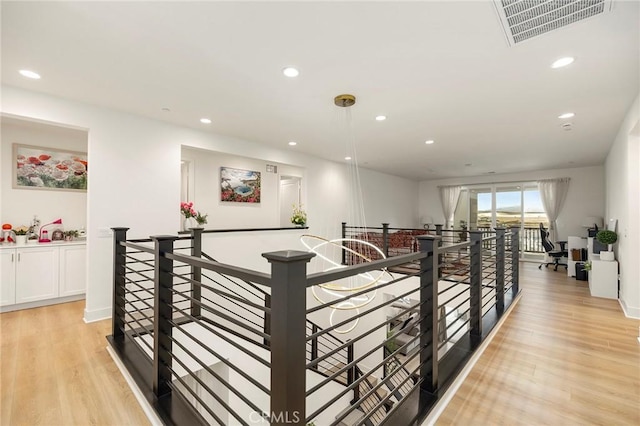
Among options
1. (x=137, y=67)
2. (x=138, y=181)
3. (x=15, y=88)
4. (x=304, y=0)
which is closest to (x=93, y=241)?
(x=138, y=181)

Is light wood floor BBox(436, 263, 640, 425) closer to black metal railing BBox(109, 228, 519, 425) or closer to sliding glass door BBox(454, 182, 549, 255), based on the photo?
black metal railing BBox(109, 228, 519, 425)

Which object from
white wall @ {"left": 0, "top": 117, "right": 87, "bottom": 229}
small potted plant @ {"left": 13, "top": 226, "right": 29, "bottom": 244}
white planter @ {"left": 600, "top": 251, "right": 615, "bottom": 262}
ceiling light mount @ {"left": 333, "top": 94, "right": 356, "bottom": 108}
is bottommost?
white planter @ {"left": 600, "top": 251, "right": 615, "bottom": 262}

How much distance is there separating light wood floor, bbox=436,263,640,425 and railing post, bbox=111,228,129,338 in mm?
2806

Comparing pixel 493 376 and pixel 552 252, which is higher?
pixel 552 252

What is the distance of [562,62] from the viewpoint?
2.50 metres

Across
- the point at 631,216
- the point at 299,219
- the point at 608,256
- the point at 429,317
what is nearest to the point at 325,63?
the point at 429,317

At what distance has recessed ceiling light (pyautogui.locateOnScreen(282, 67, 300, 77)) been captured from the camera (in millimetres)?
2629

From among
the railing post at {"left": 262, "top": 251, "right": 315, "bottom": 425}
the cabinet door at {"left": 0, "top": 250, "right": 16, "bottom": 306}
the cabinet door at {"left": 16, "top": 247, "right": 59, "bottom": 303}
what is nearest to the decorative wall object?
the cabinet door at {"left": 16, "top": 247, "right": 59, "bottom": 303}

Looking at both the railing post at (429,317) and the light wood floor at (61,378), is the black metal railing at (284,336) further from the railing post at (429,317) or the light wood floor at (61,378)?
the light wood floor at (61,378)

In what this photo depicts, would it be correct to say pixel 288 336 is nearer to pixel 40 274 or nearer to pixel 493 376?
pixel 493 376

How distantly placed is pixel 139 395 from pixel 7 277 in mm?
3195

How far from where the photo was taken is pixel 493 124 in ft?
13.7

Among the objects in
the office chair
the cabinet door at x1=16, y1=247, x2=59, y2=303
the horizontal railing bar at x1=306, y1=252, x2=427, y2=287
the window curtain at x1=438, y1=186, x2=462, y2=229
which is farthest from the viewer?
the window curtain at x1=438, y1=186, x2=462, y2=229

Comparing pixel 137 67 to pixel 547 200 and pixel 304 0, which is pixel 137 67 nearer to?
pixel 304 0
